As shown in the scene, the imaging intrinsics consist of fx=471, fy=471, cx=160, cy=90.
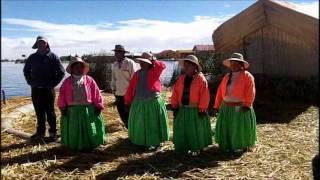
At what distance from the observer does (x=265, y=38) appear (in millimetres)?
12648

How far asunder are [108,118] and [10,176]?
4618 mm

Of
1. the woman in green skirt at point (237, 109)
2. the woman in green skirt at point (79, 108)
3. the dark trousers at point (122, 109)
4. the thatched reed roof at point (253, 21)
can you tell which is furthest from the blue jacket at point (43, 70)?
the thatched reed roof at point (253, 21)

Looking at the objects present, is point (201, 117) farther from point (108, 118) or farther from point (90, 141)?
point (108, 118)

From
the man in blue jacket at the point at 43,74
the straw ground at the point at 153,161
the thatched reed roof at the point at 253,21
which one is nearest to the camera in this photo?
the straw ground at the point at 153,161

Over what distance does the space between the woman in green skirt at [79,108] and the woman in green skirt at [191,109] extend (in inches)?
45.8

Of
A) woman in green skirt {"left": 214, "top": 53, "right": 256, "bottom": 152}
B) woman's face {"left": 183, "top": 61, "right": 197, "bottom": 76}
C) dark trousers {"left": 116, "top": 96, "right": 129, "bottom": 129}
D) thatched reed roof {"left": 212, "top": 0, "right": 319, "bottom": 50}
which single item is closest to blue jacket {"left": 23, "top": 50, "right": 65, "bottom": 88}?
dark trousers {"left": 116, "top": 96, "right": 129, "bottom": 129}

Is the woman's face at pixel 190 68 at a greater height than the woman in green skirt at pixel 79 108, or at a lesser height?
greater

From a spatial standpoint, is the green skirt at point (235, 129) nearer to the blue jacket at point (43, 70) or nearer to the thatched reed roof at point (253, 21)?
the blue jacket at point (43, 70)

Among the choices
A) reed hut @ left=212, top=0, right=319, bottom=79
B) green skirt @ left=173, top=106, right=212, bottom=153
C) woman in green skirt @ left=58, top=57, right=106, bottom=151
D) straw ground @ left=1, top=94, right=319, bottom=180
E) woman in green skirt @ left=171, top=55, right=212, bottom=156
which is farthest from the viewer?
reed hut @ left=212, top=0, right=319, bottom=79

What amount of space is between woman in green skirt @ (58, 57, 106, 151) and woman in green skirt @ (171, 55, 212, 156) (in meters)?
1.16

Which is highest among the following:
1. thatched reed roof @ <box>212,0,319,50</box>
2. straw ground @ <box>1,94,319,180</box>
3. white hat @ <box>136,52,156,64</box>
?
thatched reed roof @ <box>212,0,319,50</box>

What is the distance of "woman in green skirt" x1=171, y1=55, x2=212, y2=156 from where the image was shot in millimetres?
6270

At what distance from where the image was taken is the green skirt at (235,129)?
648cm

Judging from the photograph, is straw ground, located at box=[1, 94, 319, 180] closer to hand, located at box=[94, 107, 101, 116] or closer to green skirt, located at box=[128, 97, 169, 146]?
green skirt, located at box=[128, 97, 169, 146]
